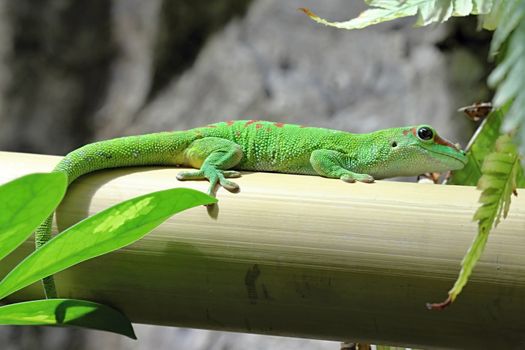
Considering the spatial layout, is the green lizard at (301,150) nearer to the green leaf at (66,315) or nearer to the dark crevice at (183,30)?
the green leaf at (66,315)

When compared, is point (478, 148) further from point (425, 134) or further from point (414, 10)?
point (414, 10)

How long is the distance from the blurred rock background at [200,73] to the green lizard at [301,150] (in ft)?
4.01

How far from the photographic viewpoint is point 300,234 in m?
0.69

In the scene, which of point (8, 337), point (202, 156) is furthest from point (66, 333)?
point (202, 156)

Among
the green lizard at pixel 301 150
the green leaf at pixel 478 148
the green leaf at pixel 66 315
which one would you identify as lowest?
the green leaf at pixel 66 315

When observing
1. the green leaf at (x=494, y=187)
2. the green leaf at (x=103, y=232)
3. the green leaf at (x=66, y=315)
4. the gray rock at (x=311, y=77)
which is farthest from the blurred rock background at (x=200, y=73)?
the green leaf at (x=494, y=187)

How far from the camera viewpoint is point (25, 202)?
0.48 meters

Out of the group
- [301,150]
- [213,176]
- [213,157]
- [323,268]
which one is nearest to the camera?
[323,268]

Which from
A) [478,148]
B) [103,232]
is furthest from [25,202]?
[478,148]

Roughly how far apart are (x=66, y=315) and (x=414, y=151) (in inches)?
30.6

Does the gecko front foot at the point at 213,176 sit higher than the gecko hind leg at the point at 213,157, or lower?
lower

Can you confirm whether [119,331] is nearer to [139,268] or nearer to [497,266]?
[139,268]

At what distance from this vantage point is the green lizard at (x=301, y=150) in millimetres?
1103

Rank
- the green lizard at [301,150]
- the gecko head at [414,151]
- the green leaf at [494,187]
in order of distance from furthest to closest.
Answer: the gecko head at [414,151]
the green lizard at [301,150]
the green leaf at [494,187]
